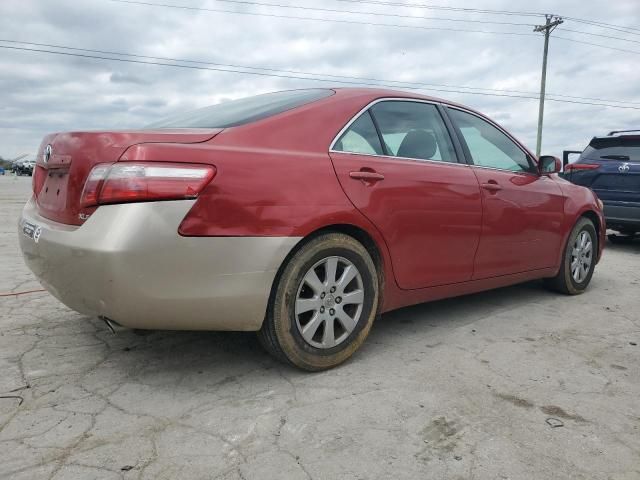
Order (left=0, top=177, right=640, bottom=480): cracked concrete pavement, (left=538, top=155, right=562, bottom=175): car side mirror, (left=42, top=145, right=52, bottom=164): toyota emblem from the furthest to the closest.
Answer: (left=538, top=155, right=562, bottom=175): car side mirror < (left=42, top=145, right=52, bottom=164): toyota emblem < (left=0, top=177, right=640, bottom=480): cracked concrete pavement

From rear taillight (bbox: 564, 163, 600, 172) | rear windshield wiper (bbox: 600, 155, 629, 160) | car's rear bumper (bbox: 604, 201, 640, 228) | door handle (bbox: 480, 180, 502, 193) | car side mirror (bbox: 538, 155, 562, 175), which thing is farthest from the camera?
rear taillight (bbox: 564, 163, 600, 172)

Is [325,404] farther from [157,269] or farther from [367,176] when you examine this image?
[367,176]

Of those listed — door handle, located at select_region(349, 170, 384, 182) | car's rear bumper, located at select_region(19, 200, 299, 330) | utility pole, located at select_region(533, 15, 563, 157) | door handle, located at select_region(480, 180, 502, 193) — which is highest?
utility pole, located at select_region(533, 15, 563, 157)

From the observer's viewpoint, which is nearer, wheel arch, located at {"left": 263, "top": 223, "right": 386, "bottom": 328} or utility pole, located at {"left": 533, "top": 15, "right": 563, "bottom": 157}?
wheel arch, located at {"left": 263, "top": 223, "right": 386, "bottom": 328}

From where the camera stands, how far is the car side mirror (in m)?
4.24

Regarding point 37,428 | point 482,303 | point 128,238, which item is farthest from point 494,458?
point 482,303

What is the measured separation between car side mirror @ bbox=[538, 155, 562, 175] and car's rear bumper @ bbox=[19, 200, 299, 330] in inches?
105

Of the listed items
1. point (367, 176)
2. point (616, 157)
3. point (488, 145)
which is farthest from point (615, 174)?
point (367, 176)

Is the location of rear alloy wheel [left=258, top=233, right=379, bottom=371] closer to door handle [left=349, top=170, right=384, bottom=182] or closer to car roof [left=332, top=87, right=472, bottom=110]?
door handle [left=349, top=170, right=384, bottom=182]

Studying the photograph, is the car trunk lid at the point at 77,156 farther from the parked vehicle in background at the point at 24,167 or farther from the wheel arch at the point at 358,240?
the parked vehicle in background at the point at 24,167

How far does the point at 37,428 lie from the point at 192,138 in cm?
134

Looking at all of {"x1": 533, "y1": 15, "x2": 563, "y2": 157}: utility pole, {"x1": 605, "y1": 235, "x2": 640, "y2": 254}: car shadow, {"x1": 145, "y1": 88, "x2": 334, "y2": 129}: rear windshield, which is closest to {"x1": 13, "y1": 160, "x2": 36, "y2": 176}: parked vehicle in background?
{"x1": 533, "y1": 15, "x2": 563, "y2": 157}: utility pole

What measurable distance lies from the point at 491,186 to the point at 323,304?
1638 mm

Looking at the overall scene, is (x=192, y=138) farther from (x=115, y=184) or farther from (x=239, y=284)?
(x=239, y=284)
